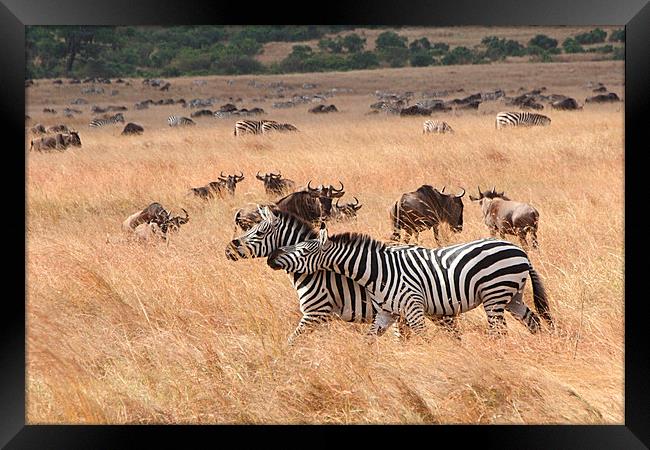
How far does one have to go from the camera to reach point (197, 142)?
20.4m

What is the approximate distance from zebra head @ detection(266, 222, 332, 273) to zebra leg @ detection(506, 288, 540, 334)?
125 cm

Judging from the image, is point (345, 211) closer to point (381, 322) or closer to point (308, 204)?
point (308, 204)

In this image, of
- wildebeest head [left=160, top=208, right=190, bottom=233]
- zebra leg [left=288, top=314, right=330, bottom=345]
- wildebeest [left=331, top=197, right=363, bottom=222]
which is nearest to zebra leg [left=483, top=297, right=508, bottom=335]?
zebra leg [left=288, top=314, right=330, bottom=345]

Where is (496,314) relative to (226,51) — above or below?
below

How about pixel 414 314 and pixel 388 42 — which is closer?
pixel 414 314

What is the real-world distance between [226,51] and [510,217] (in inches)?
1495

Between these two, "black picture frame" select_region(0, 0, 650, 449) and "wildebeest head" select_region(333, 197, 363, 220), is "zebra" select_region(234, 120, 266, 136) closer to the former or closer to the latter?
"wildebeest head" select_region(333, 197, 363, 220)

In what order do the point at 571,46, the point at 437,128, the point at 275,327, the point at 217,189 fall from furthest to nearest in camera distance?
the point at 571,46
the point at 437,128
the point at 217,189
the point at 275,327

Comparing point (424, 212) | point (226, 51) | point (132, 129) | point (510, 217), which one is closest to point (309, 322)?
point (424, 212)

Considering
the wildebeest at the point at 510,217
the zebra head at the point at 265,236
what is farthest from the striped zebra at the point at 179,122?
the zebra head at the point at 265,236

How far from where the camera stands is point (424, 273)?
6176mm
